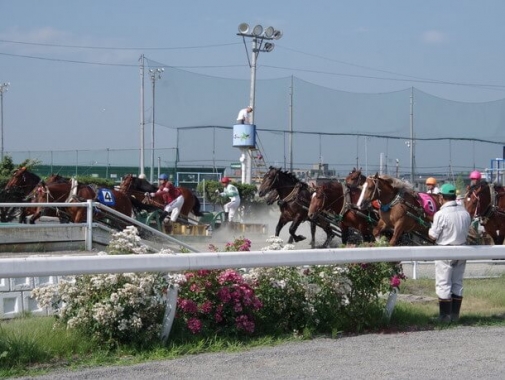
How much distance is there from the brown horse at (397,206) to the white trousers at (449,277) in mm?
6795

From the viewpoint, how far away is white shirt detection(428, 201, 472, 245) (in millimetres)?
9086

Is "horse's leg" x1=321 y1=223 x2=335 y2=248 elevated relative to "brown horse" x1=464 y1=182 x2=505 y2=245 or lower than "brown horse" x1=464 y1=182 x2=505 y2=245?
lower

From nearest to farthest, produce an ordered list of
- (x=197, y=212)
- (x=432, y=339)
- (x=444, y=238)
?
(x=432, y=339)
(x=444, y=238)
(x=197, y=212)

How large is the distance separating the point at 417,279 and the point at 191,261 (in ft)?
20.1

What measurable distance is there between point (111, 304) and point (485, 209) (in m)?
12.3

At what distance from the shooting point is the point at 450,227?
29.8ft

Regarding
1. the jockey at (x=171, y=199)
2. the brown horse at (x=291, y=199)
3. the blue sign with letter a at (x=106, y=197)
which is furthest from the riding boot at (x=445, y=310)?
the jockey at (x=171, y=199)

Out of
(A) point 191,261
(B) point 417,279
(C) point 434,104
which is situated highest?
(C) point 434,104

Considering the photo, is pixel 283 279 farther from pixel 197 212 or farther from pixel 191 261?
pixel 197 212

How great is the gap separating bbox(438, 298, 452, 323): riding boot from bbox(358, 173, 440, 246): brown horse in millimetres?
6986

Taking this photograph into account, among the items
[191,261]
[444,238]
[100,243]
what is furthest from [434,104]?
[191,261]

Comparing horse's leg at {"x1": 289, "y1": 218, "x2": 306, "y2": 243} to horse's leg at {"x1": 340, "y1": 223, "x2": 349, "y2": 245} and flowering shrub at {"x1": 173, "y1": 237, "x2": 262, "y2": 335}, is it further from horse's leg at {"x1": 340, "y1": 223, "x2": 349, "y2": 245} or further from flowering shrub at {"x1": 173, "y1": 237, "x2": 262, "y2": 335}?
flowering shrub at {"x1": 173, "y1": 237, "x2": 262, "y2": 335}

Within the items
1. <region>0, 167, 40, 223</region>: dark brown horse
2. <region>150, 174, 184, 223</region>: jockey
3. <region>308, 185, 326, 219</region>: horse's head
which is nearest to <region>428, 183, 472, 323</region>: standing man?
<region>308, 185, 326, 219</region>: horse's head

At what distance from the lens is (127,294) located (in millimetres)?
6980
